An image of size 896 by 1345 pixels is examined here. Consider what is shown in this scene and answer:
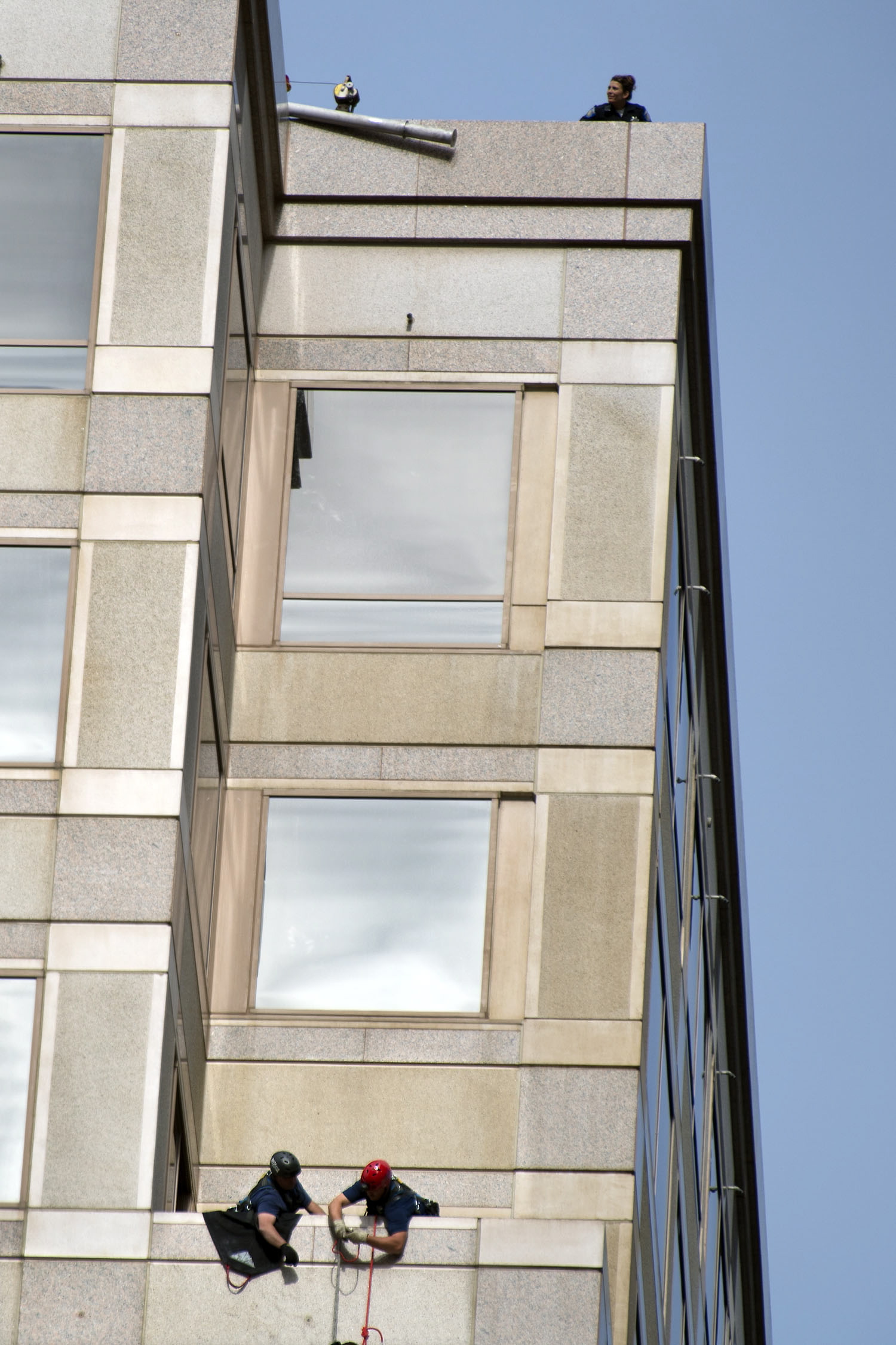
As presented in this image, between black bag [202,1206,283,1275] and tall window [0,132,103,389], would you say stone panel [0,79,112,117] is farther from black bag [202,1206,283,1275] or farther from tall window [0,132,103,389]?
black bag [202,1206,283,1275]

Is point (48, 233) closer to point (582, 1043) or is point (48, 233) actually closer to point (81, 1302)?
point (582, 1043)

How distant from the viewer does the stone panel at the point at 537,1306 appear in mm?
18844

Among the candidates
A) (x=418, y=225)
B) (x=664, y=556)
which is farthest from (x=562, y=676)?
(x=418, y=225)

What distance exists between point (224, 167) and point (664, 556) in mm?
5605

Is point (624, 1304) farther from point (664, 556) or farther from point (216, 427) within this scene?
point (216, 427)

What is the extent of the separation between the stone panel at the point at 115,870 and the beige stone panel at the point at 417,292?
6.47m

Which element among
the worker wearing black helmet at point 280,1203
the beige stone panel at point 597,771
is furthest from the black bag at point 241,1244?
the beige stone panel at point 597,771

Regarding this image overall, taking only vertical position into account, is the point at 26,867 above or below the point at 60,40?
below

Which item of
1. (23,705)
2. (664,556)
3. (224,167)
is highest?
(224,167)

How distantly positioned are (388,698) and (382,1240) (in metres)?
6.21

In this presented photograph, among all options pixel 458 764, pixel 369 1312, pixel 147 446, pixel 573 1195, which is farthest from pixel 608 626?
pixel 369 1312

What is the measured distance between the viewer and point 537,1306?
62.1 ft

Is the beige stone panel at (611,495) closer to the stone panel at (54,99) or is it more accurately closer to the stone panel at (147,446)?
the stone panel at (147,446)

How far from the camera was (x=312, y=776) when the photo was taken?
23.2 metres
